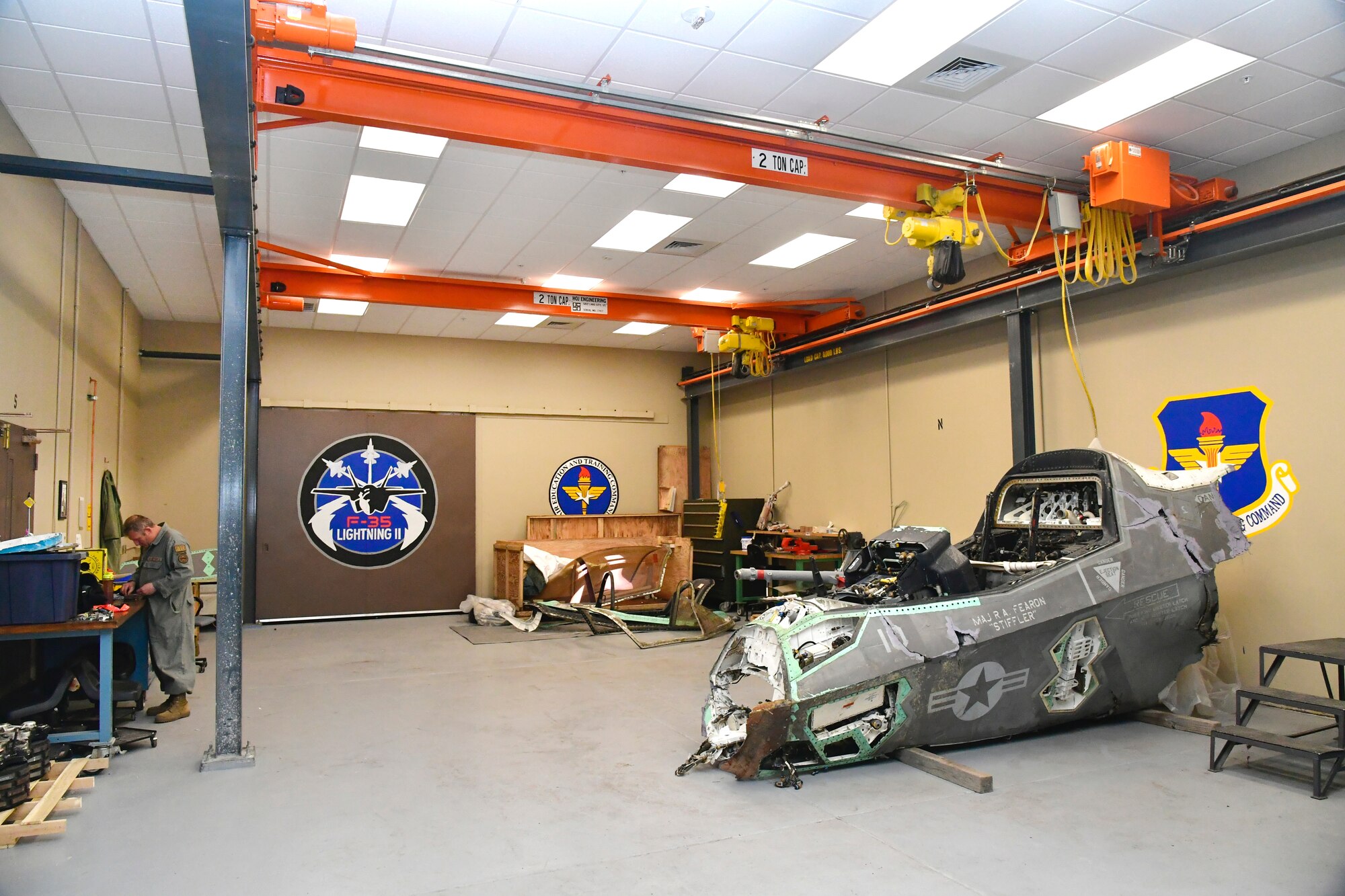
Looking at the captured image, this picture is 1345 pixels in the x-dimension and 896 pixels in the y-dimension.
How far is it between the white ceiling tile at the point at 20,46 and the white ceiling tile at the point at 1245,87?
6.75 metres

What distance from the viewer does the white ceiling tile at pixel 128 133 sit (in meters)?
5.64

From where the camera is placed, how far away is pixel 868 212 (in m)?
7.41

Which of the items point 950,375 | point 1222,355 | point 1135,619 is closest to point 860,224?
point 950,375

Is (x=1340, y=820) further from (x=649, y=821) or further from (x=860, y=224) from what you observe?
(x=860, y=224)

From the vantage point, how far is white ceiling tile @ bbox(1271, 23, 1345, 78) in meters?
4.70

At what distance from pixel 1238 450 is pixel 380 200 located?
23.3ft

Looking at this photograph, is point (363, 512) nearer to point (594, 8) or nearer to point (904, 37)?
point (594, 8)

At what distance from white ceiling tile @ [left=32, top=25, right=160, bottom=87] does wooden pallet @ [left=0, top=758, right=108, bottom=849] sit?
3945 millimetres

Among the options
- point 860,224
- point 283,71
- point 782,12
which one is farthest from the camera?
point 860,224

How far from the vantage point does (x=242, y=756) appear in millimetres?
4949

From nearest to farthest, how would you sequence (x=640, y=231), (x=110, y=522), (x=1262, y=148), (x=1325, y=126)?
(x=1325, y=126), (x=1262, y=148), (x=640, y=231), (x=110, y=522)

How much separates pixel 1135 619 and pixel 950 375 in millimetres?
4532

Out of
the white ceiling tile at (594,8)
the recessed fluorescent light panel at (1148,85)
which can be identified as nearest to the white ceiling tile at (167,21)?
the white ceiling tile at (594,8)

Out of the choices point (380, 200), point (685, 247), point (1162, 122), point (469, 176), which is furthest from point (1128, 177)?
point (380, 200)
